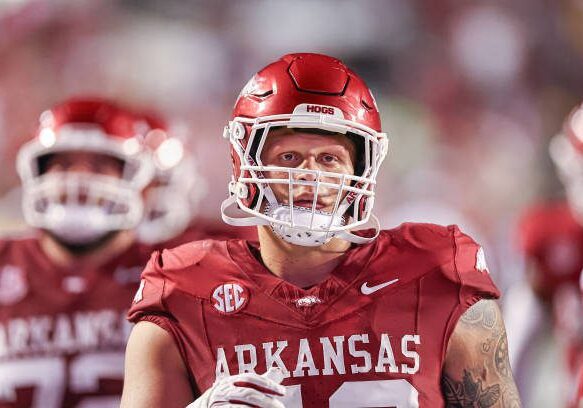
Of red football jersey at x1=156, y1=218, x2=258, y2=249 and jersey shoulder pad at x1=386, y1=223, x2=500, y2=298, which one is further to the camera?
red football jersey at x1=156, y1=218, x2=258, y2=249

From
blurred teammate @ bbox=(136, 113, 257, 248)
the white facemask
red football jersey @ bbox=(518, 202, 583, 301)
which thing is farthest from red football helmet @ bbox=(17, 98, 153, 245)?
red football jersey @ bbox=(518, 202, 583, 301)

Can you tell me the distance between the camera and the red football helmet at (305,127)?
2.11 metres

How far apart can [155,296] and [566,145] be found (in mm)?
2678

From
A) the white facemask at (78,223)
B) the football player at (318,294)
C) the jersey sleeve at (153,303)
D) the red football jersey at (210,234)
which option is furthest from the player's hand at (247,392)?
the white facemask at (78,223)

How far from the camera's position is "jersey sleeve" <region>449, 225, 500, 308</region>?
2.11 meters

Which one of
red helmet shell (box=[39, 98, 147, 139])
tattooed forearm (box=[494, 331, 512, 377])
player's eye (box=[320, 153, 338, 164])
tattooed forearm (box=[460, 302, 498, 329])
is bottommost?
tattooed forearm (box=[494, 331, 512, 377])

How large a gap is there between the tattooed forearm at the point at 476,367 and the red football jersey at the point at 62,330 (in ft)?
5.46

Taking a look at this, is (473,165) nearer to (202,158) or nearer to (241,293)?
(202,158)

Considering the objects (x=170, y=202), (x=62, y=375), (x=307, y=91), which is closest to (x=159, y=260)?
(x=307, y=91)

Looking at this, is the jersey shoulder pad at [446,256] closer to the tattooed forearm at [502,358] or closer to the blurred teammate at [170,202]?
the tattooed forearm at [502,358]

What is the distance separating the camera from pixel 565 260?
4363 millimetres

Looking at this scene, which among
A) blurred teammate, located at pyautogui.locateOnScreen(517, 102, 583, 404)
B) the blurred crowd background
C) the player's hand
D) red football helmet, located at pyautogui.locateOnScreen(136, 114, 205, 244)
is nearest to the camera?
the player's hand

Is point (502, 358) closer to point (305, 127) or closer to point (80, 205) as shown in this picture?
point (305, 127)

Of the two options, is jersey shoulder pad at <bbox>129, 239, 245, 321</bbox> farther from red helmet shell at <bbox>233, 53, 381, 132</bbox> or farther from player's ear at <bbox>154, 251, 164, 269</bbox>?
red helmet shell at <bbox>233, 53, 381, 132</bbox>
